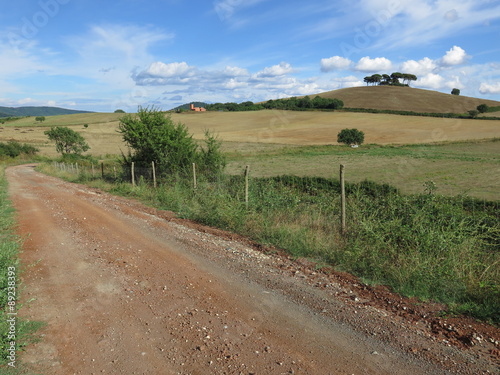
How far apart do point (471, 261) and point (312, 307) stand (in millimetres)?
3018

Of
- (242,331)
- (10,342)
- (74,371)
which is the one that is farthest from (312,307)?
(10,342)

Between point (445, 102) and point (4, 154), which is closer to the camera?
point (4, 154)

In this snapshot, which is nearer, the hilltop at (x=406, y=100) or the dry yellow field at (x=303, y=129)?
the dry yellow field at (x=303, y=129)

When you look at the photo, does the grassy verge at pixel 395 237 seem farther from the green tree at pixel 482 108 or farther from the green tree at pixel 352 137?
the green tree at pixel 482 108

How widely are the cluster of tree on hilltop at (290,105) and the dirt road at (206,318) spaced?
9303 cm

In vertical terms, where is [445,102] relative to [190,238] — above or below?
above

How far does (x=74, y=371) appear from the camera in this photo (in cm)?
360

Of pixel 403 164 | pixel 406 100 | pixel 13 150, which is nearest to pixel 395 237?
pixel 403 164

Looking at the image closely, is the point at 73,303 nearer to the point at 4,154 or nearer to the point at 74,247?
the point at 74,247

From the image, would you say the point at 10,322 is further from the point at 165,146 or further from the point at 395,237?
the point at 165,146

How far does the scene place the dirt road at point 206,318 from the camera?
379 centimetres

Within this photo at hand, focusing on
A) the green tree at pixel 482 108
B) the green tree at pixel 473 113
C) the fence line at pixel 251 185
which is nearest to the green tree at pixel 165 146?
the fence line at pixel 251 185

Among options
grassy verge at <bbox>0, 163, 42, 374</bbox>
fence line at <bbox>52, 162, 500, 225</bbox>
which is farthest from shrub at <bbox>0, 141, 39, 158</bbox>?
grassy verge at <bbox>0, 163, 42, 374</bbox>

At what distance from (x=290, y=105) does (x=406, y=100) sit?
2965cm
